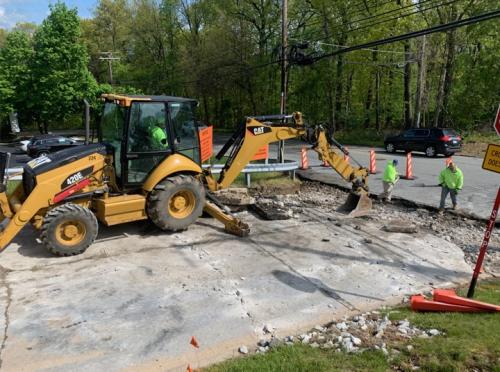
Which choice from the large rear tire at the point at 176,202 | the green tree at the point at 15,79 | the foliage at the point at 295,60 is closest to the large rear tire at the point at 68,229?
the large rear tire at the point at 176,202

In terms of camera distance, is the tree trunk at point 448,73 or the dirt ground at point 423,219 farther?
the tree trunk at point 448,73

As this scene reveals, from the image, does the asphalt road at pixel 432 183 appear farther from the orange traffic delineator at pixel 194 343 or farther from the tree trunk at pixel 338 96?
the tree trunk at pixel 338 96

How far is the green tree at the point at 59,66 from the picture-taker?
32656 mm

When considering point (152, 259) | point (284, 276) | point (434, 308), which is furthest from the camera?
point (152, 259)

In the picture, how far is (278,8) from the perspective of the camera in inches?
1759

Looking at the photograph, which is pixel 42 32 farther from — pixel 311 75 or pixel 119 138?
pixel 119 138

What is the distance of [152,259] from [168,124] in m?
2.81

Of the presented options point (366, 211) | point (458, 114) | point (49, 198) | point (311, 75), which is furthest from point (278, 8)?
point (49, 198)

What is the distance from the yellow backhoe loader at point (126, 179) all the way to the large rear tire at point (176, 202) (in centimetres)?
2

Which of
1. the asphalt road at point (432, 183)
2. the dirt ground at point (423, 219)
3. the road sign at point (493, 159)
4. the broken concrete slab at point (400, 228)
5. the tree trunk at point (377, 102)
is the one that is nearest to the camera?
the road sign at point (493, 159)

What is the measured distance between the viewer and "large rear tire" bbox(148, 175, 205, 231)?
9.03 m

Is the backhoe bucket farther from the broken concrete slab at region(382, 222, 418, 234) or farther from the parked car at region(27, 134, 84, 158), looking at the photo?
the parked car at region(27, 134, 84, 158)

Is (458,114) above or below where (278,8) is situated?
below

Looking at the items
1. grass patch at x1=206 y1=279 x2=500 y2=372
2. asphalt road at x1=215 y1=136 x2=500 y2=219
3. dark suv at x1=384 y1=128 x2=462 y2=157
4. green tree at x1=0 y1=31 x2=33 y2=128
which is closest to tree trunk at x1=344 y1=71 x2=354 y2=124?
dark suv at x1=384 y1=128 x2=462 y2=157
